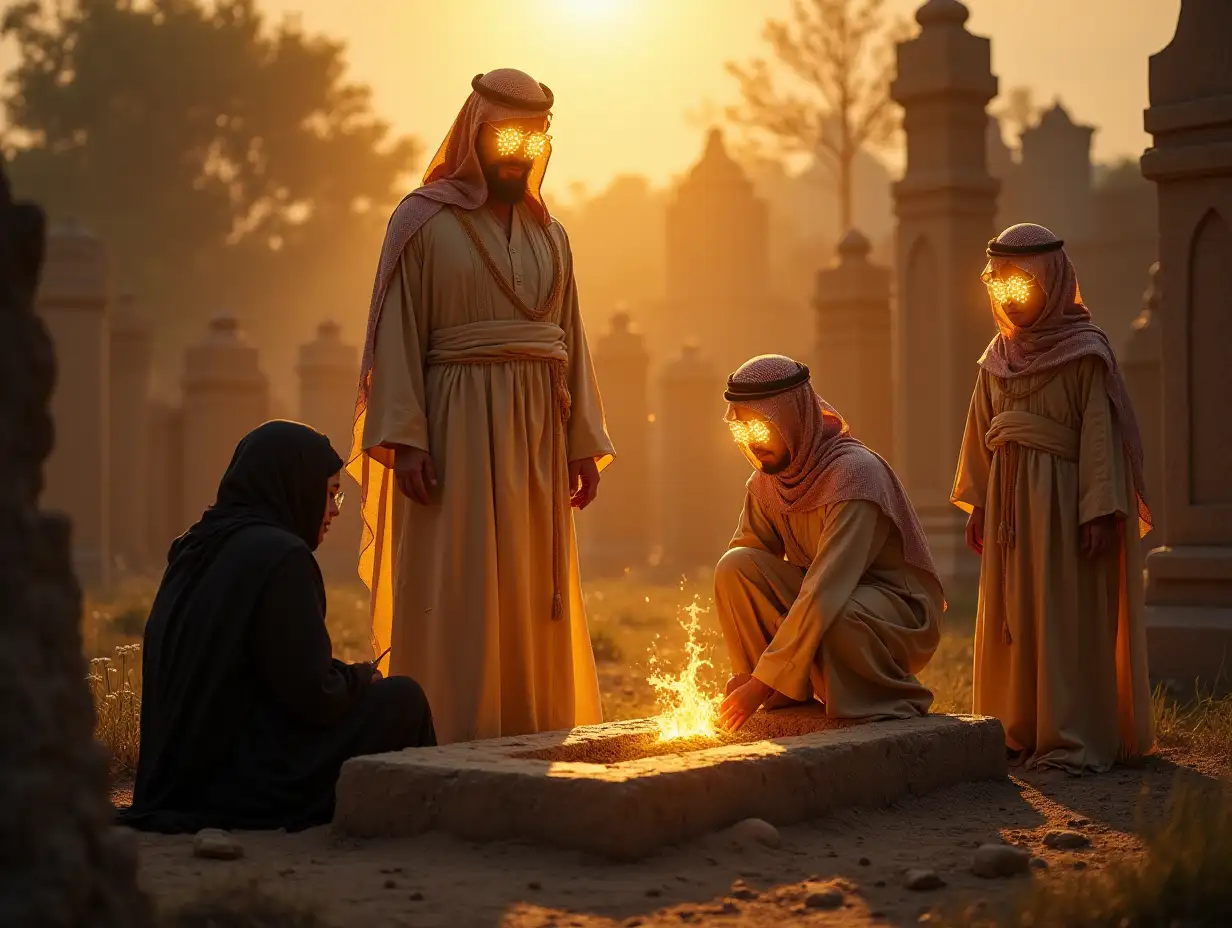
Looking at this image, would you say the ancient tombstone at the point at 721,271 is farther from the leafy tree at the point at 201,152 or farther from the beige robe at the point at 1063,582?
the beige robe at the point at 1063,582

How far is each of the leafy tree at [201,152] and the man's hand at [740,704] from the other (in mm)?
30540

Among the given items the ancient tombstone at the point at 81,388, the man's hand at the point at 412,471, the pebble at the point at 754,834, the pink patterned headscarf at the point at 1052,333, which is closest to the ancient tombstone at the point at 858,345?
the ancient tombstone at the point at 81,388

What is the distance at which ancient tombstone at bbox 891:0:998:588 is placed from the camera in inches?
479

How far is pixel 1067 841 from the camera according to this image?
4.84 metres

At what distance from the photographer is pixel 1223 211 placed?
28.5 feet

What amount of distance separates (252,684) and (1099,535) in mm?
3289

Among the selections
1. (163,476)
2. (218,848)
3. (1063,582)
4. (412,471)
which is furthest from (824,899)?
(163,476)

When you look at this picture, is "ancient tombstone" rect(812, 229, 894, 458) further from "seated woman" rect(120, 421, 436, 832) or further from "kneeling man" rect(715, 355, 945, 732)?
"seated woman" rect(120, 421, 436, 832)

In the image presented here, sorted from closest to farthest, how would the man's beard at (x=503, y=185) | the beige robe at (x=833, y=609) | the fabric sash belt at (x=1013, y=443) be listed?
the beige robe at (x=833, y=609) → the man's beard at (x=503, y=185) → the fabric sash belt at (x=1013, y=443)

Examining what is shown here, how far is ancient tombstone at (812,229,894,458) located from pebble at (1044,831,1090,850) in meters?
10.0

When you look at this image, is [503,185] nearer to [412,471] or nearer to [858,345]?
[412,471]

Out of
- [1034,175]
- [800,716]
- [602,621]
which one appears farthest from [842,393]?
[1034,175]

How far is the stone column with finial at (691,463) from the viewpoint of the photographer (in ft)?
63.5

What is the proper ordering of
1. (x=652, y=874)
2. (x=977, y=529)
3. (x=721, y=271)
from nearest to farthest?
(x=652, y=874) < (x=977, y=529) < (x=721, y=271)
